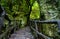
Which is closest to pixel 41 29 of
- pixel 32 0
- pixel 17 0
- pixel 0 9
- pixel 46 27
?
pixel 46 27

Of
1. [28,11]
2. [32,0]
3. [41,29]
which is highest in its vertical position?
[32,0]

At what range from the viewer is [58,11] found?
7223mm

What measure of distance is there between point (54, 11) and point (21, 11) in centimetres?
612

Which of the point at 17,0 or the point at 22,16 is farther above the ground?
the point at 17,0

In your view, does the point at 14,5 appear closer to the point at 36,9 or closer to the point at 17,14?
the point at 17,14

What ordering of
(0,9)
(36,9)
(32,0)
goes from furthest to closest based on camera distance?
1. (32,0)
2. (36,9)
3. (0,9)

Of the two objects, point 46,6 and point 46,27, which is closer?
point 46,27

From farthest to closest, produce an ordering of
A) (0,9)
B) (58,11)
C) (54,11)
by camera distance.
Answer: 1. (54,11)
2. (58,11)
3. (0,9)

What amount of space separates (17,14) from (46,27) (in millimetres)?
5735

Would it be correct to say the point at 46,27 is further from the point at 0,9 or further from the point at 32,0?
the point at 32,0

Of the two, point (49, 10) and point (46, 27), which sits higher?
point (49, 10)

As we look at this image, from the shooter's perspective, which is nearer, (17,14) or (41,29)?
(41,29)

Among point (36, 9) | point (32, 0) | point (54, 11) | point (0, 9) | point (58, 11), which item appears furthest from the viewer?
point (32, 0)

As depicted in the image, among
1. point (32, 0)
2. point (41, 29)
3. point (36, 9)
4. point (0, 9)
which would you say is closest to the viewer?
point (0, 9)
